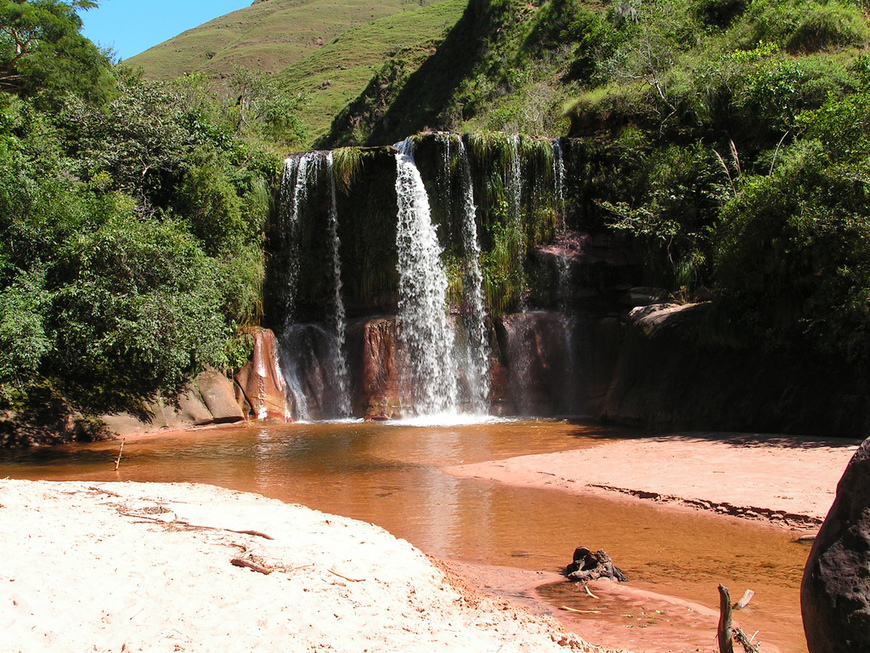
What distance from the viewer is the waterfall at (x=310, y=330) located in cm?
2069

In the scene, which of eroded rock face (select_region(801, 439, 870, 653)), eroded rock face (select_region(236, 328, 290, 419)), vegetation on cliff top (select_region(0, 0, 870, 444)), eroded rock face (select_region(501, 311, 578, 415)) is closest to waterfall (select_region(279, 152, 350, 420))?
eroded rock face (select_region(236, 328, 290, 419))

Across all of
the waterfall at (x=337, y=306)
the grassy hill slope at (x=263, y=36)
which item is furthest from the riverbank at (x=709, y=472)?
the grassy hill slope at (x=263, y=36)

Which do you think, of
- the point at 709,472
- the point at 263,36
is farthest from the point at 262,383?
the point at 263,36

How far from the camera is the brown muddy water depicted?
6074 millimetres

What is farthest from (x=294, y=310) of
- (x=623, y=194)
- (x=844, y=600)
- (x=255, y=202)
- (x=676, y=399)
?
(x=844, y=600)

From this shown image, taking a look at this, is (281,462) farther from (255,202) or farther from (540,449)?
(255,202)

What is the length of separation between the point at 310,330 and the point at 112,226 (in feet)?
23.4

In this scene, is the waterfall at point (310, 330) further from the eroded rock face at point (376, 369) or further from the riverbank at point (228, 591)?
the riverbank at point (228, 591)

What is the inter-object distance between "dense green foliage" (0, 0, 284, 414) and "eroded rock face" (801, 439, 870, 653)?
1325 centimetres

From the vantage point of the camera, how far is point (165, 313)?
1484 cm

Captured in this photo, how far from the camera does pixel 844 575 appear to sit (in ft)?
10.5

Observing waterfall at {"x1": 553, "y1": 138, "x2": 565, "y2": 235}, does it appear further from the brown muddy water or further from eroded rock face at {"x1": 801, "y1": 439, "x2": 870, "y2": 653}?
eroded rock face at {"x1": 801, "y1": 439, "x2": 870, "y2": 653}

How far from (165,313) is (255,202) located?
7.85m

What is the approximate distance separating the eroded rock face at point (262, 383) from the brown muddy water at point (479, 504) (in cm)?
309
